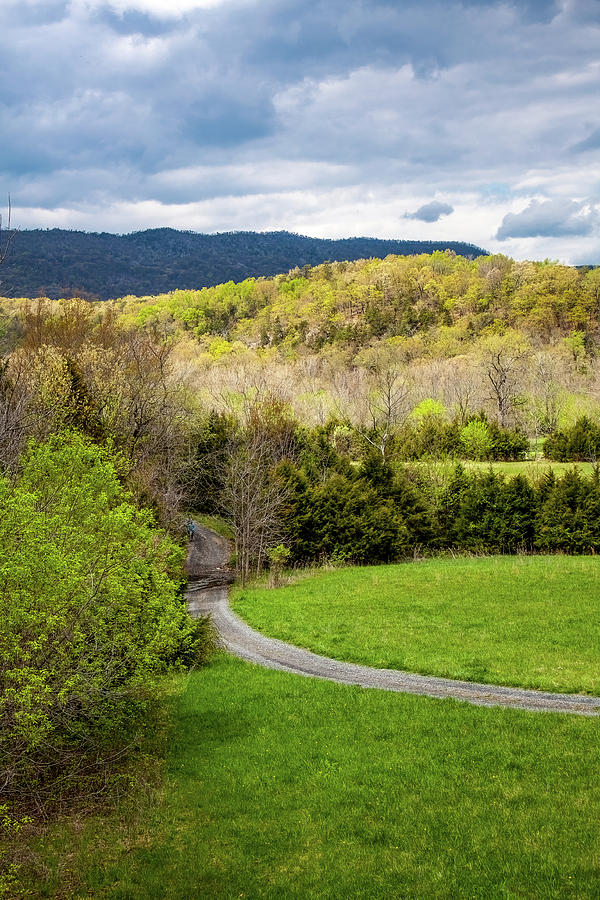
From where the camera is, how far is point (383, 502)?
35438 mm

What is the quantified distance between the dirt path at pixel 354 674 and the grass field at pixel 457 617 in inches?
15.0

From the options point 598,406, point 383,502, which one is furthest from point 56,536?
point 598,406

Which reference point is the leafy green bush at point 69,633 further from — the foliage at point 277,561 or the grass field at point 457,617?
the foliage at point 277,561

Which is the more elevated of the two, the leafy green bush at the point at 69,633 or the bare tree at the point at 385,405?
the bare tree at the point at 385,405

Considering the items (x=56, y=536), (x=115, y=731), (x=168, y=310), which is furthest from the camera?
(x=168, y=310)

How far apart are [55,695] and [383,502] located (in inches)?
1068

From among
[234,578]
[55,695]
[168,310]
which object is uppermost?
[168,310]

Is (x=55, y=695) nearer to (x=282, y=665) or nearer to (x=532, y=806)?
(x=532, y=806)

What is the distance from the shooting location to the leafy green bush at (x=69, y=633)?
8883mm

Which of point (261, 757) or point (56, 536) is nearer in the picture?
point (56, 536)

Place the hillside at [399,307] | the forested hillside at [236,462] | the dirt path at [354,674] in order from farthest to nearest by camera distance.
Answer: the hillside at [399,307], the dirt path at [354,674], the forested hillside at [236,462]

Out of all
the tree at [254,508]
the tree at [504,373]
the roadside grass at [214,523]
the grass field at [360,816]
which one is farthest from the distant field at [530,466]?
the grass field at [360,816]

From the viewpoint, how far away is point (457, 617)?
69.7 feet

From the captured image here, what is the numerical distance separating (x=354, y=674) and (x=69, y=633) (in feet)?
30.5
